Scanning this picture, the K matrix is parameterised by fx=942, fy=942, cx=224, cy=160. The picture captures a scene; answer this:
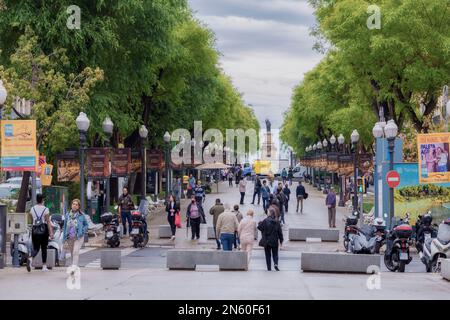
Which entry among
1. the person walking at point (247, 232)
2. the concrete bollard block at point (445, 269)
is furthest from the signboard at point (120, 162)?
the concrete bollard block at point (445, 269)

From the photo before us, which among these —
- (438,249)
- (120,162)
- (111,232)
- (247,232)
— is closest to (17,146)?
(247,232)

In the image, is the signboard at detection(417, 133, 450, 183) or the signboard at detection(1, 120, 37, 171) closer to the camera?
the signboard at detection(1, 120, 37, 171)

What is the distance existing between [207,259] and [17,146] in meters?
5.81

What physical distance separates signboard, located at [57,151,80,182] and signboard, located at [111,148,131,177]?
354cm

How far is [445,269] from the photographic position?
21.2m

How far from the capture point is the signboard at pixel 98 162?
36.6m

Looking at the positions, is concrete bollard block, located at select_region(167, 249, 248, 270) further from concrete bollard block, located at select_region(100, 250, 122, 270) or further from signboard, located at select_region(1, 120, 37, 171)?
signboard, located at select_region(1, 120, 37, 171)

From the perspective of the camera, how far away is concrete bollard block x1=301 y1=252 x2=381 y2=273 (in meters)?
22.7

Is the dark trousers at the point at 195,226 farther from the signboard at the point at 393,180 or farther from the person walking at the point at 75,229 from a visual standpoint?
the person walking at the point at 75,229

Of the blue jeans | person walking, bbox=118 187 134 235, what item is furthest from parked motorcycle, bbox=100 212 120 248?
the blue jeans

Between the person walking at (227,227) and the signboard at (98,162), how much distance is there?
12074 mm

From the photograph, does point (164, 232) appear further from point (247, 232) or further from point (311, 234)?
point (247, 232)
